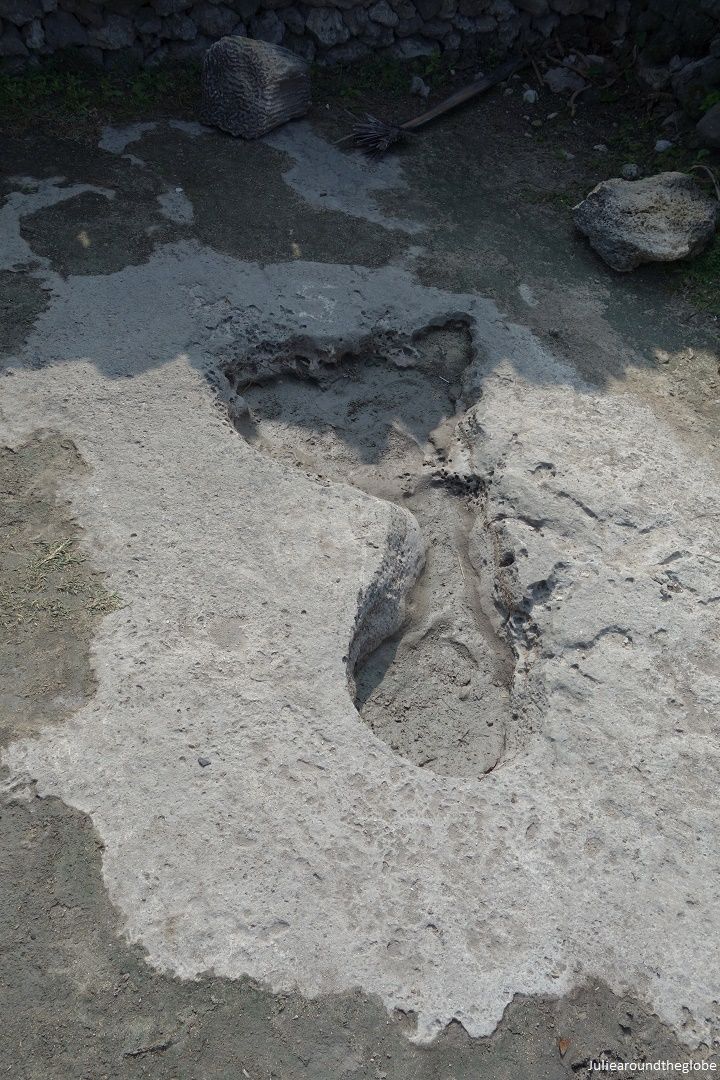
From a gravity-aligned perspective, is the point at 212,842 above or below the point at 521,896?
below

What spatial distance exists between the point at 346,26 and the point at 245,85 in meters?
1.07

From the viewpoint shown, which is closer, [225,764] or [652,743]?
[225,764]

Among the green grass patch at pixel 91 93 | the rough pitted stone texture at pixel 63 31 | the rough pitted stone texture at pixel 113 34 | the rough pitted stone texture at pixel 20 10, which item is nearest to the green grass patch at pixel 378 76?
the green grass patch at pixel 91 93

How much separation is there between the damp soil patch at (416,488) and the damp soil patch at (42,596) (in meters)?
0.89

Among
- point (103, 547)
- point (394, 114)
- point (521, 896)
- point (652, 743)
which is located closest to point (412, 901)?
point (521, 896)

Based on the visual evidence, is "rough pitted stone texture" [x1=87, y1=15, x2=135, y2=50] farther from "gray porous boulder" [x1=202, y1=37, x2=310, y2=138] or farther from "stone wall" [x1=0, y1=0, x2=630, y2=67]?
"gray porous boulder" [x1=202, y1=37, x2=310, y2=138]

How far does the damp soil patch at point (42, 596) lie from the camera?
9.38ft

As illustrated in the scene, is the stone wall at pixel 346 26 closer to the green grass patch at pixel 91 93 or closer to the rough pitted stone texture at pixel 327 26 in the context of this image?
the rough pitted stone texture at pixel 327 26

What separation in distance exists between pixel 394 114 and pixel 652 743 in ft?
14.6

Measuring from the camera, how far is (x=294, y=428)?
4004 millimetres

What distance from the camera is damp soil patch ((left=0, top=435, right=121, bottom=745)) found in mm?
2859

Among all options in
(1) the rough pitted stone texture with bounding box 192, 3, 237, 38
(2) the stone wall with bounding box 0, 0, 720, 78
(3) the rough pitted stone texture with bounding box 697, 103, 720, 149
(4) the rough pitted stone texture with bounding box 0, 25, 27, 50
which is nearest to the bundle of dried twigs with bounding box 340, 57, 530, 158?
(2) the stone wall with bounding box 0, 0, 720, 78

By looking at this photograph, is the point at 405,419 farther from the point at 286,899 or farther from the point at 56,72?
the point at 56,72

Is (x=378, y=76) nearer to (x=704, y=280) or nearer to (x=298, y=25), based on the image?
(x=298, y=25)
